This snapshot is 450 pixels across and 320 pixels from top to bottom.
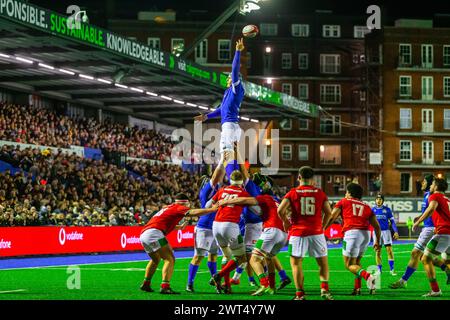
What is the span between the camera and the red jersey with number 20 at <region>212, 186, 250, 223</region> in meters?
15.2

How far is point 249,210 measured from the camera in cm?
1709

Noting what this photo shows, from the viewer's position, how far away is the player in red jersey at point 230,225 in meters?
15.2

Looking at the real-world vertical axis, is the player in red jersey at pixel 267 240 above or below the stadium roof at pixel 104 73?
below

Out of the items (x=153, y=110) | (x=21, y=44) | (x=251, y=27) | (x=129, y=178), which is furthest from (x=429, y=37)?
(x=251, y=27)

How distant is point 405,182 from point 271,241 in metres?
71.7

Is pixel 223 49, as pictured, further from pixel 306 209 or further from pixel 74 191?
pixel 306 209

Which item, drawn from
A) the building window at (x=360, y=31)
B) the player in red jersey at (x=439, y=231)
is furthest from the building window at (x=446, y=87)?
the player in red jersey at (x=439, y=231)

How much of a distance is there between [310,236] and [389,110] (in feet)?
240

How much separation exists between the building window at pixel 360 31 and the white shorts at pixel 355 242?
252ft

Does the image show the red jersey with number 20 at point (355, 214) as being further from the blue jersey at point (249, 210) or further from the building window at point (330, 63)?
the building window at point (330, 63)

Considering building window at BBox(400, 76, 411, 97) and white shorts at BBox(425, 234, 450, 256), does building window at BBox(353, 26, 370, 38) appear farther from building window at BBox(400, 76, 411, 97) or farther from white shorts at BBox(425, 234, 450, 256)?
white shorts at BBox(425, 234, 450, 256)

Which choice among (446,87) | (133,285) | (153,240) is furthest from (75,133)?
(446,87)

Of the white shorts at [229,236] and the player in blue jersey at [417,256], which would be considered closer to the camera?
the white shorts at [229,236]

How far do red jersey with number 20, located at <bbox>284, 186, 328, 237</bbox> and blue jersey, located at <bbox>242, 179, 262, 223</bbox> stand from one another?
7.99ft
